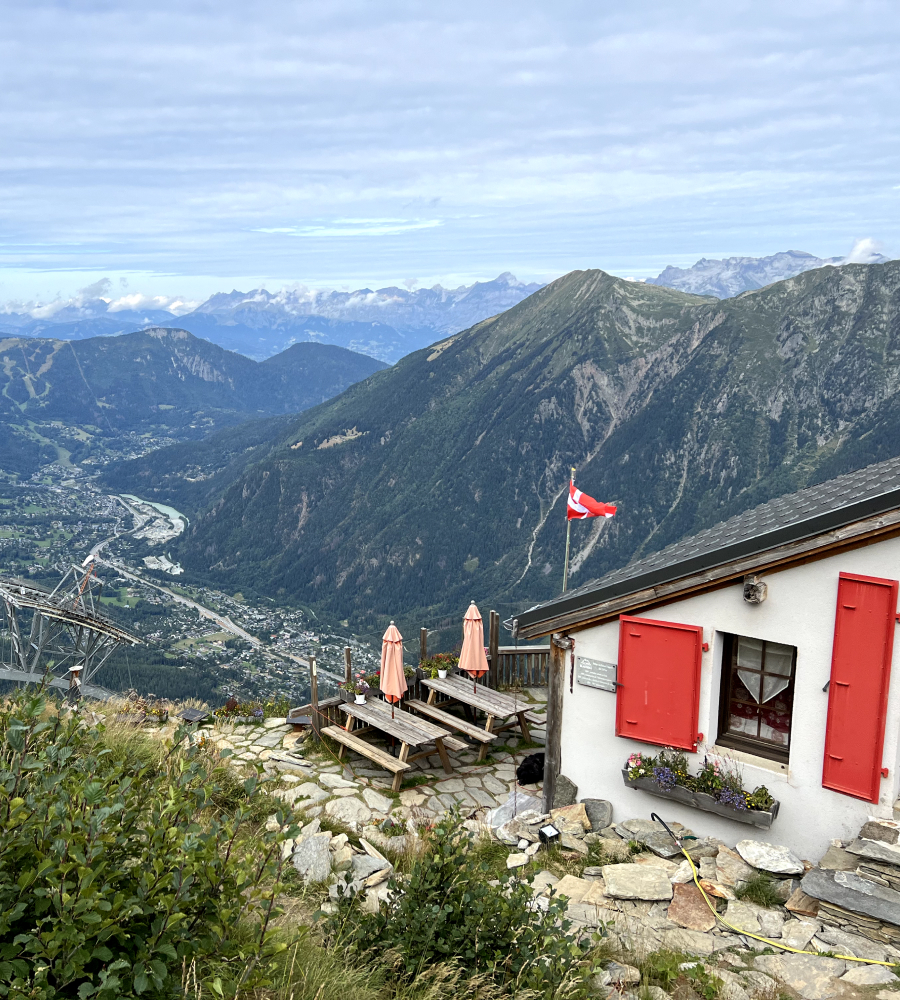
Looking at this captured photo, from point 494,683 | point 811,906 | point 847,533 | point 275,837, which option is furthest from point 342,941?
point 494,683

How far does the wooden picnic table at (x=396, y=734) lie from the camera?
39.3 ft

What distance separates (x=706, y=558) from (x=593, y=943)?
4.58 meters

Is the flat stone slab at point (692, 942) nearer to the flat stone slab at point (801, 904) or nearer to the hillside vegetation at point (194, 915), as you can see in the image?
the flat stone slab at point (801, 904)

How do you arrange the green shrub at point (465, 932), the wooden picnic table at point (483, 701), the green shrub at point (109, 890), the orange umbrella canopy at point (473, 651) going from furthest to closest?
1. the orange umbrella canopy at point (473, 651)
2. the wooden picnic table at point (483, 701)
3. the green shrub at point (465, 932)
4. the green shrub at point (109, 890)

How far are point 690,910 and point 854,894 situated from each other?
1576mm

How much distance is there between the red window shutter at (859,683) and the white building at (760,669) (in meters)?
0.01

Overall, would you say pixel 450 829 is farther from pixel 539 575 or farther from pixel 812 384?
pixel 812 384

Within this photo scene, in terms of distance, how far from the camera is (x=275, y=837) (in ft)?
11.6

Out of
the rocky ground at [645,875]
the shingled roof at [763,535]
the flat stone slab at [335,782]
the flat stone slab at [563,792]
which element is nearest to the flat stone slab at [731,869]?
the rocky ground at [645,875]

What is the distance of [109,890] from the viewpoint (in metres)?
3.25

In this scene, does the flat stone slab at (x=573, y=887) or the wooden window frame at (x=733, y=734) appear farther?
the wooden window frame at (x=733, y=734)

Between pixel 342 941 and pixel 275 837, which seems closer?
pixel 275 837

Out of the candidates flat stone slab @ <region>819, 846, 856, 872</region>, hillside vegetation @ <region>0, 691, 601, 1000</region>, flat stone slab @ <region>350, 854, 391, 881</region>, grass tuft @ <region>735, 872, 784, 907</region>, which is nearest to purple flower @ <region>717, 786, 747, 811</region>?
grass tuft @ <region>735, 872, 784, 907</region>

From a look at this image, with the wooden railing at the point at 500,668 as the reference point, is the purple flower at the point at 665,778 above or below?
above
